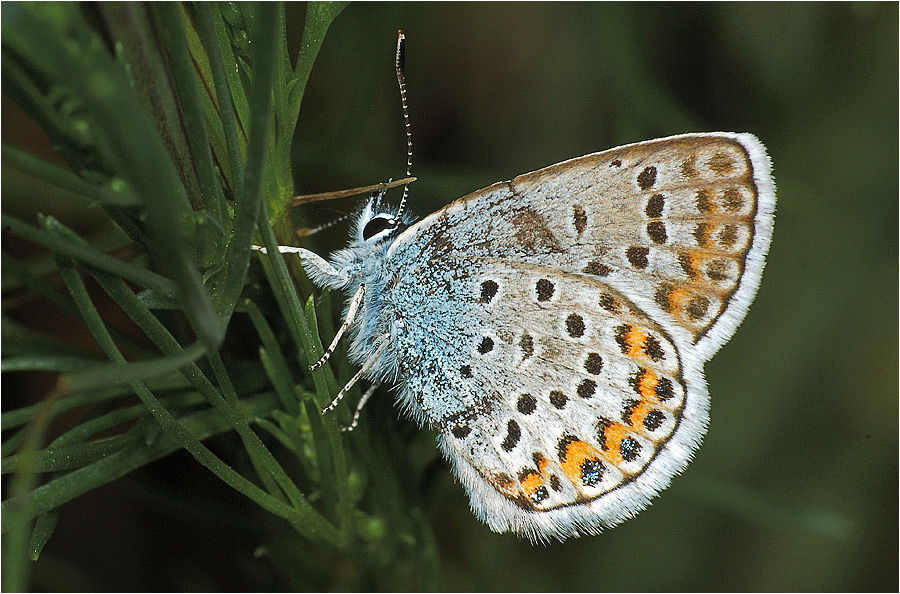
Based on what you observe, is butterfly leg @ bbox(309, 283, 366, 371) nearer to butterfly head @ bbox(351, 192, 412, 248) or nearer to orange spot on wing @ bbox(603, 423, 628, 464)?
butterfly head @ bbox(351, 192, 412, 248)

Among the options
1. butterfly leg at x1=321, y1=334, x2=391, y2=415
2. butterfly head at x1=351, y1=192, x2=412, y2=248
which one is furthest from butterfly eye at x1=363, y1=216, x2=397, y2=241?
butterfly leg at x1=321, y1=334, x2=391, y2=415

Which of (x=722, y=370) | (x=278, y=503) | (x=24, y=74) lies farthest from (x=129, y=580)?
(x=722, y=370)

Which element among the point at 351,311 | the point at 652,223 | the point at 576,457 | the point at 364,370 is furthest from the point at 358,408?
the point at 652,223

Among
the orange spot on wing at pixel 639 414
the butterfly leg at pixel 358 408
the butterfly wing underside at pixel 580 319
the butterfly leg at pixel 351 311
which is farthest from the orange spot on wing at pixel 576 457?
the butterfly leg at pixel 351 311

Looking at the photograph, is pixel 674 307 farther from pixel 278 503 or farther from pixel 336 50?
pixel 336 50

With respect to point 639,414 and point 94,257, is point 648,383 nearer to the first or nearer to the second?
point 639,414

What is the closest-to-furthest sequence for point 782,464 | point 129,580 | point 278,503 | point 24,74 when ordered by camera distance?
point 24,74
point 278,503
point 129,580
point 782,464
